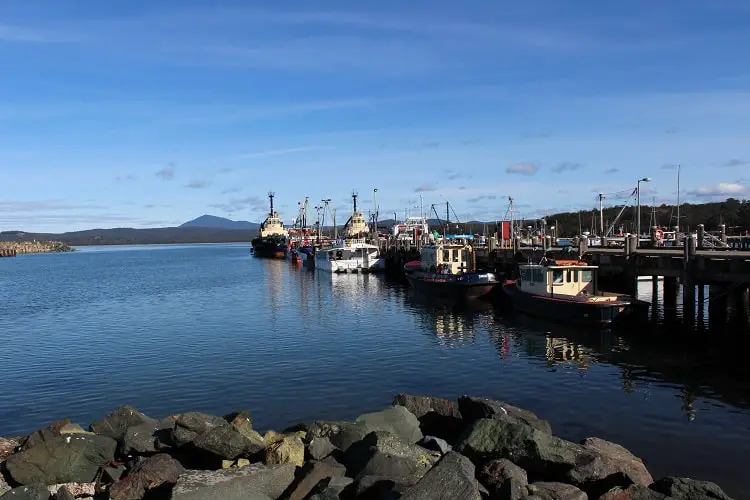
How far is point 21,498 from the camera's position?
41.0ft

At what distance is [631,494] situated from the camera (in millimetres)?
12141

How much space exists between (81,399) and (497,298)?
3509 cm

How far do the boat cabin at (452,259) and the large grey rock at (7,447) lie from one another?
44.7 metres

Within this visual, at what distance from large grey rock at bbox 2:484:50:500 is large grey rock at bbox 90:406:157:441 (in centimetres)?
406

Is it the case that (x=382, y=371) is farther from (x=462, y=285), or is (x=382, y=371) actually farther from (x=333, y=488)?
(x=462, y=285)

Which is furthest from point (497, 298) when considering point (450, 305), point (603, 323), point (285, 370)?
point (285, 370)

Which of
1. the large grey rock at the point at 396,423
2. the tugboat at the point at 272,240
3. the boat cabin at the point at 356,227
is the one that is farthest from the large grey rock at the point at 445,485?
the tugboat at the point at 272,240

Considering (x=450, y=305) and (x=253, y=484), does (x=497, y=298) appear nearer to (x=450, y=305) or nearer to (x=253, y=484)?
(x=450, y=305)

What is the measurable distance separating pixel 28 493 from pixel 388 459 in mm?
7173

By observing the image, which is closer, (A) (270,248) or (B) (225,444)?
(B) (225,444)

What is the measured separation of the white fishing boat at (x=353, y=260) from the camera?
91.8m

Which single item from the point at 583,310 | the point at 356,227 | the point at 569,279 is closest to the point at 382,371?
the point at 583,310

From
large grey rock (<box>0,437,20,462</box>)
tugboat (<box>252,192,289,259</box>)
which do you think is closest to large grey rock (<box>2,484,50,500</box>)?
large grey rock (<box>0,437,20,462</box>)

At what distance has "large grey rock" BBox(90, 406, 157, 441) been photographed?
17234 mm
